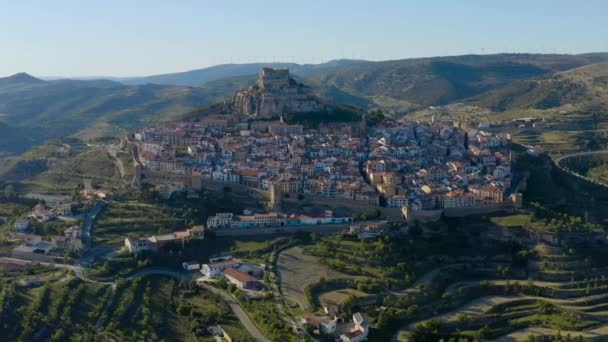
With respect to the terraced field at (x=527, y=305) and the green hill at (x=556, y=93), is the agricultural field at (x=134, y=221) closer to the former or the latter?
the terraced field at (x=527, y=305)

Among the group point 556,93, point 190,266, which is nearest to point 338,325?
point 190,266

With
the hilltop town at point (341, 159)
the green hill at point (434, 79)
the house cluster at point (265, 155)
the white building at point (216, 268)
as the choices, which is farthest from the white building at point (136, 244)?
the green hill at point (434, 79)

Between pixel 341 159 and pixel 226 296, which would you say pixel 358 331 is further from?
pixel 341 159

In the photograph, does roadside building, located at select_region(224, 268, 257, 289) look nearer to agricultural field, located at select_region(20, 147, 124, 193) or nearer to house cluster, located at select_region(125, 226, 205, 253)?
house cluster, located at select_region(125, 226, 205, 253)

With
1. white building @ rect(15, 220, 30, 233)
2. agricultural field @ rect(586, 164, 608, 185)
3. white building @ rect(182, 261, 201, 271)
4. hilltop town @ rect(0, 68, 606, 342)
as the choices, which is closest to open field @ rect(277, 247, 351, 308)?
hilltop town @ rect(0, 68, 606, 342)

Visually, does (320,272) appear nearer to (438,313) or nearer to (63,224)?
(438,313)

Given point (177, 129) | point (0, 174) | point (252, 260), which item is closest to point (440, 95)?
point (177, 129)
